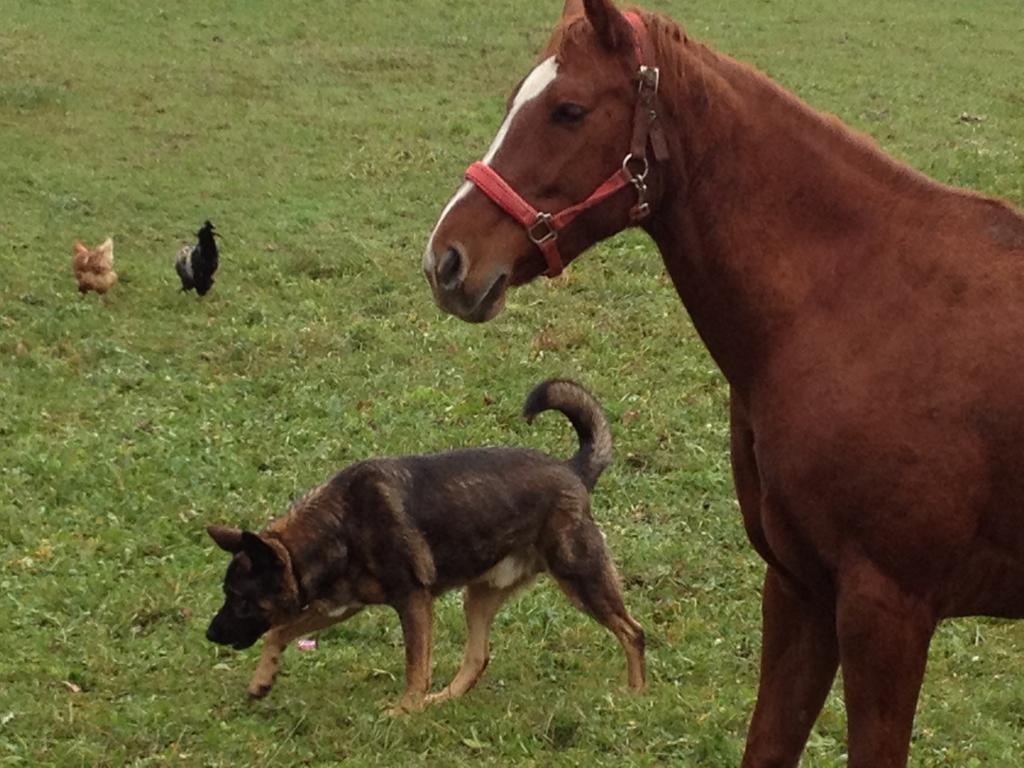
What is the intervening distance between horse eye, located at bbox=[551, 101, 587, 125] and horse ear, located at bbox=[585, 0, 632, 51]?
168mm

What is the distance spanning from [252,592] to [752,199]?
3.30 metres

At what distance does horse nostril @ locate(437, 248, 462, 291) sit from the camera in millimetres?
3773

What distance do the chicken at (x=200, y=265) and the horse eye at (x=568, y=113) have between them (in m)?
8.89

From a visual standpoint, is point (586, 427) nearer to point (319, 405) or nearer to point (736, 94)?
point (319, 405)

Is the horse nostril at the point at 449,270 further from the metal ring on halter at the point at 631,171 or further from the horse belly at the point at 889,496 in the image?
the horse belly at the point at 889,496

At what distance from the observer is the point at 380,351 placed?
11070mm


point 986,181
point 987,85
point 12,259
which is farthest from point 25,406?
point 987,85

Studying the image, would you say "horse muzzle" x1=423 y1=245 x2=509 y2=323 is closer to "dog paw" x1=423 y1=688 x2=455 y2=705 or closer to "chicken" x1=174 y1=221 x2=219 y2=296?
"dog paw" x1=423 y1=688 x2=455 y2=705

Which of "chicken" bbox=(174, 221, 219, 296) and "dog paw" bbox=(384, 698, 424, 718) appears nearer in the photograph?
"dog paw" bbox=(384, 698, 424, 718)

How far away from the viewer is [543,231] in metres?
3.82

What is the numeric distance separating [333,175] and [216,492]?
28.4ft

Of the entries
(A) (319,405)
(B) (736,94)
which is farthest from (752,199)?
(A) (319,405)

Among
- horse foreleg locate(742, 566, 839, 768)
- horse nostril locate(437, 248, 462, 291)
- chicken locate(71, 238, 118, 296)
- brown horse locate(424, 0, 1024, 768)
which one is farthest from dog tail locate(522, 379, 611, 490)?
chicken locate(71, 238, 118, 296)

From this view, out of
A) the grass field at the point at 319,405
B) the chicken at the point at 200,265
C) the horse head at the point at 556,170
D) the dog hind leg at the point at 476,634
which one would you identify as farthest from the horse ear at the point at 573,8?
the chicken at the point at 200,265
